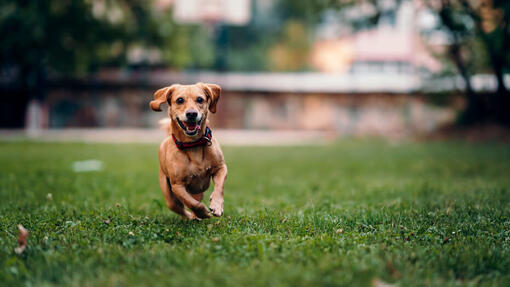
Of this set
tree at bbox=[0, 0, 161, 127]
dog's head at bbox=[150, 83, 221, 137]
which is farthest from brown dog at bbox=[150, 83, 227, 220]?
tree at bbox=[0, 0, 161, 127]

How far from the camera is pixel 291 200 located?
22.2 feet

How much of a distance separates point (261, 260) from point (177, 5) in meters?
23.8

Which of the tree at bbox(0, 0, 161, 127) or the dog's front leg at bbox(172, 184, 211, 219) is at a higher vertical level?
the tree at bbox(0, 0, 161, 127)

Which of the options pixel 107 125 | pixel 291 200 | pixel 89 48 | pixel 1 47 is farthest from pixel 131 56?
pixel 291 200

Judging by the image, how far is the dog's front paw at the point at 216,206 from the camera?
155 inches

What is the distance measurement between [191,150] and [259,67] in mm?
37726

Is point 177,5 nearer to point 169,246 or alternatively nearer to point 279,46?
point 279,46

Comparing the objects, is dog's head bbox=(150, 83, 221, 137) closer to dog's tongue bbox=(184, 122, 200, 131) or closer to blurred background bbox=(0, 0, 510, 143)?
dog's tongue bbox=(184, 122, 200, 131)

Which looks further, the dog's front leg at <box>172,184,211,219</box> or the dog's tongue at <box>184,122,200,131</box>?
the dog's front leg at <box>172,184,211,219</box>

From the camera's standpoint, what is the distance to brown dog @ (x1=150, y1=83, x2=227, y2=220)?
3977 mm

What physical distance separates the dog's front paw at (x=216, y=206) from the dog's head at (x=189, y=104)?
63 cm

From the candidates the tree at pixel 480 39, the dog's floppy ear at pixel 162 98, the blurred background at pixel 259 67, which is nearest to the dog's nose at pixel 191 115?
the dog's floppy ear at pixel 162 98

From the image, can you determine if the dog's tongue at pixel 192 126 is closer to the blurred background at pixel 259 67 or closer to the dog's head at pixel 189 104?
the dog's head at pixel 189 104

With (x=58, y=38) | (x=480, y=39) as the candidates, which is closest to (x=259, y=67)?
(x=58, y=38)
